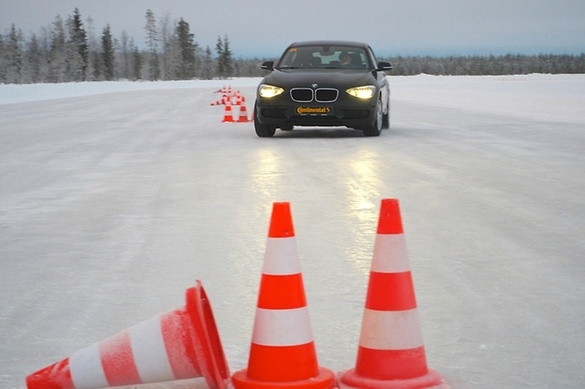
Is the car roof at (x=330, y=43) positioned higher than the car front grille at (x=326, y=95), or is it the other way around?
the car roof at (x=330, y=43)

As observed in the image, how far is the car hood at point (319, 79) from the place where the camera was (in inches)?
680

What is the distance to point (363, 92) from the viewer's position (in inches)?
682

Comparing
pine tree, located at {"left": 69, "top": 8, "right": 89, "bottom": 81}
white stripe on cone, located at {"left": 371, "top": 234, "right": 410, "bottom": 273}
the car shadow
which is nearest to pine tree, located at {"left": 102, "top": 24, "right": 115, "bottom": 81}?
pine tree, located at {"left": 69, "top": 8, "right": 89, "bottom": 81}

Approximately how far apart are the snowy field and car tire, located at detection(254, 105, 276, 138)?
53.6 inches

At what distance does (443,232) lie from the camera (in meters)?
7.91

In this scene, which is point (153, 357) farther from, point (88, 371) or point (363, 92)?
point (363, 92)

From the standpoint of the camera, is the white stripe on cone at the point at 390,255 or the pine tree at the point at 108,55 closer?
the white stripe on cone at the point at 390,255

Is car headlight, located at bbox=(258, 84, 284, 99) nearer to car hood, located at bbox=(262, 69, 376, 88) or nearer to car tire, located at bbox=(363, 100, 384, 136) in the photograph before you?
car hood, located at bbox=(262, 69, 376, 88)

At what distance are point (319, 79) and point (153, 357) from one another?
1367 centimetres

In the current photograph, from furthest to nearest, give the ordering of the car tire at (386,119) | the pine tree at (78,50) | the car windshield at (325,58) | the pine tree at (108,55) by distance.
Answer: the pine tree at (108,55) < the pine tree at (78,50) < the car tire at (386,119) < the car windshield at (325,58)

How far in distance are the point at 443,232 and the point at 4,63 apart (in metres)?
195

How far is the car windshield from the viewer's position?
18.4 metres

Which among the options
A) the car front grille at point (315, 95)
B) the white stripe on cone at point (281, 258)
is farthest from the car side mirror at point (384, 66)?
the white stripe on cone at point (281, 258)

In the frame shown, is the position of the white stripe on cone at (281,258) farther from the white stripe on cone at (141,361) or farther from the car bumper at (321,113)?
the car bumper at (321,113)
